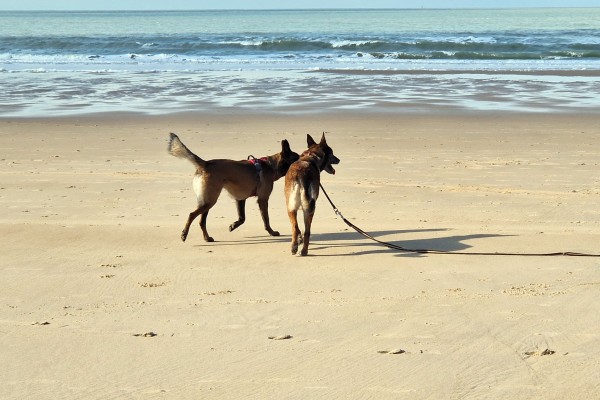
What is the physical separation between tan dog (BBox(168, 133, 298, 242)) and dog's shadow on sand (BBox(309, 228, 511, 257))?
0.60 metres

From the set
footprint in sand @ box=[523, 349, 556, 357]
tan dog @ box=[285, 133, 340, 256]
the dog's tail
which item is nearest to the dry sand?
footprint in sand @ box=[523, 349, 556, 357]

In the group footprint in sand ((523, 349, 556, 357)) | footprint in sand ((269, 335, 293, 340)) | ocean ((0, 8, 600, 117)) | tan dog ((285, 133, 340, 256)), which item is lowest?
ocean ((0, 8, 600, 117))

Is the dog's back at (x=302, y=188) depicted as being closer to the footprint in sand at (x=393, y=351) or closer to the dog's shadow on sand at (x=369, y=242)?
the dog's shadow on sand at (x=369, y=242)

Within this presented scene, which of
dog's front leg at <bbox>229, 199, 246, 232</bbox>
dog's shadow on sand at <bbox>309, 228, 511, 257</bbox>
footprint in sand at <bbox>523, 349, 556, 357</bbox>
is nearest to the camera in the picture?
footprint in sand at <bbox>523, 349, 556, 357</bbox>

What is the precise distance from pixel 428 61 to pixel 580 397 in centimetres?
3586

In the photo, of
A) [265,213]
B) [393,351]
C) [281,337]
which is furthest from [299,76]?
[393,351]

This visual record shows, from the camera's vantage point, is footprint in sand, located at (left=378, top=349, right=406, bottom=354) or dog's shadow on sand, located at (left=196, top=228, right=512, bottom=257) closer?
footprint in sand, located at (left=378, top=349, right=406, bottom=354)

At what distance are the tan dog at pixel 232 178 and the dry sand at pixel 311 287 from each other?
30 centimetres

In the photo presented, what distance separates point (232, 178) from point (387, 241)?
1.63 metres

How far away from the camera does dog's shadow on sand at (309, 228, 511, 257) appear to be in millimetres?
7973

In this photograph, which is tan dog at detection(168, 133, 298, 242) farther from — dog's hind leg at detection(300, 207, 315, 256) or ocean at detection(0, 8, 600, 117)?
ocean at detection(0, 8, 600, 117)

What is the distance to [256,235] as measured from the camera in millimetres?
8875

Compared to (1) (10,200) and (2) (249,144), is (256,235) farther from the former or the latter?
(2) (249,144)

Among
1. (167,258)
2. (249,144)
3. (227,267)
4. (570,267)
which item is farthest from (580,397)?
(249,144)
